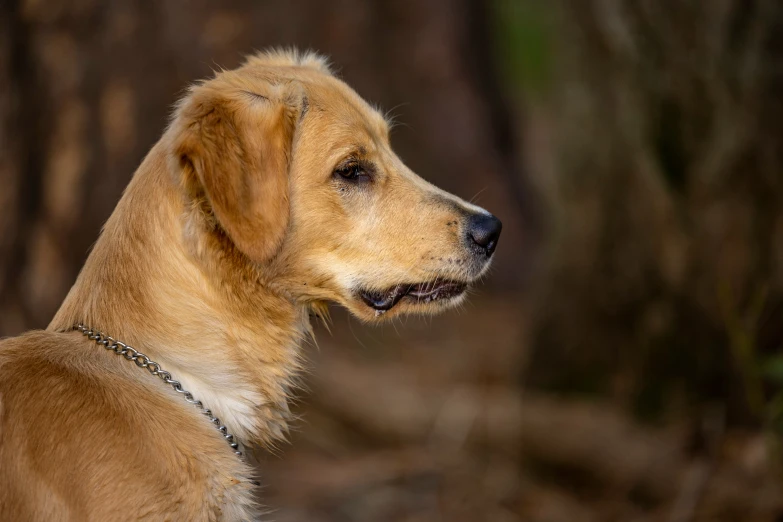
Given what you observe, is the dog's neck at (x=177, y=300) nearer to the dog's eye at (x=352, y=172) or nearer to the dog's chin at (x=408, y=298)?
the dog's chin at (x=408, y=298)

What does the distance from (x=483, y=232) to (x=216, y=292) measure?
1.15 meters

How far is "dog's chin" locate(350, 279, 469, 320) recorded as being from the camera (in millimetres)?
3549

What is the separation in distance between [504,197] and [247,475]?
7025mm

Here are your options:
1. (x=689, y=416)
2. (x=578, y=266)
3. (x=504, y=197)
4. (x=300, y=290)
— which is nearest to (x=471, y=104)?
(x=504, y=197)

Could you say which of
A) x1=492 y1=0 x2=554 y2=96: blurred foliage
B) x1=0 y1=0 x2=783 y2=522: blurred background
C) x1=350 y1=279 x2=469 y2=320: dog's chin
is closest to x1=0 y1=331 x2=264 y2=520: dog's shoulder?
x1=350 y1=279 x2=469 y2=320: dog's chin

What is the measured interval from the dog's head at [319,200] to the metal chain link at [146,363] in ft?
1.74

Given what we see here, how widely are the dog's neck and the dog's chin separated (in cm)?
46

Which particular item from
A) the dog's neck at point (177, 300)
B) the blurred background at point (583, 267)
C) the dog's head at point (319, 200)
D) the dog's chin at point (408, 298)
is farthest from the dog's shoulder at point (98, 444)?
the blurred background at point (583, 267)

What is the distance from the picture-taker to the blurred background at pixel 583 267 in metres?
5.16

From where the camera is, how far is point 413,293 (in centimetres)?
362

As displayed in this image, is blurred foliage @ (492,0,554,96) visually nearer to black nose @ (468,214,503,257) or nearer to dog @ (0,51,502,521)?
black nose @ (468,214,503,257)

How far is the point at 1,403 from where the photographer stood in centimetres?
278

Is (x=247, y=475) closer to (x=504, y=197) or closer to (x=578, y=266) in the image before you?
(x=578, y=266)

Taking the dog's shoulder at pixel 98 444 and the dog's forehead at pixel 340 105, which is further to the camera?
the dog's forehead at pixel 340 105
